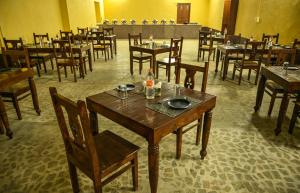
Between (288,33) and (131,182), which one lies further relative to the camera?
(288,33)

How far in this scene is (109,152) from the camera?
163 cm

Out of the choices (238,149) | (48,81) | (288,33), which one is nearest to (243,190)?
(238,149)

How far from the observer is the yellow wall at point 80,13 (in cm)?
777

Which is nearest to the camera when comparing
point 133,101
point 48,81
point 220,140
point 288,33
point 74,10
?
point 133,101

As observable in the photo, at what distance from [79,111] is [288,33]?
5.89 m

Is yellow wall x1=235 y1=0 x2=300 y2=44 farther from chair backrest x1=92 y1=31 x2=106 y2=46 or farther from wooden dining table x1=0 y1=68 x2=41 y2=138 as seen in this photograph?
wooden dining table x1=0 y1=68 x2=41 y2=138

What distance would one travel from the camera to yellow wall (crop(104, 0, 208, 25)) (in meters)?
12.6

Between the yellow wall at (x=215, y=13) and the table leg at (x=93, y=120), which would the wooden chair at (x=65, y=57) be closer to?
the table leg at (x=93, y=120)

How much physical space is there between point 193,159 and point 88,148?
1.31 meters

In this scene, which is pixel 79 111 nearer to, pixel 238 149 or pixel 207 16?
pixel 238 149

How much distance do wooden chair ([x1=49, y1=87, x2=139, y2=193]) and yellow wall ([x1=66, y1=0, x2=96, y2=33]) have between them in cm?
718

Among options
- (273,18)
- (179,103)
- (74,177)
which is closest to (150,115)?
(179,103)

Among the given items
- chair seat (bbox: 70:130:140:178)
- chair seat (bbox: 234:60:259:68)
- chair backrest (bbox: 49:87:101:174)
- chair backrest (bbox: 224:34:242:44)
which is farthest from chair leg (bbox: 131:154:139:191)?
chair backrest (bbox: 224:34:242:44)

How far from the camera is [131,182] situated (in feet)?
6.51
